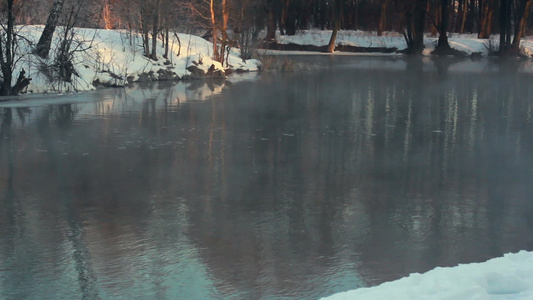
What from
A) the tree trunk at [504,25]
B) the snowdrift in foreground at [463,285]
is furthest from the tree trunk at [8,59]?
the tree trunk at [504,25]

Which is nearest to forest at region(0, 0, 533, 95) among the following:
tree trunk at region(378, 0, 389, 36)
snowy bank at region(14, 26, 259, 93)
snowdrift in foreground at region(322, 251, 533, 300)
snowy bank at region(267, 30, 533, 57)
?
tree trunk at region(378, 0, 389, 36)

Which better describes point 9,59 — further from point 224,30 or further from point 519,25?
point 519,25

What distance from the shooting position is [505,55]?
53.2 metres

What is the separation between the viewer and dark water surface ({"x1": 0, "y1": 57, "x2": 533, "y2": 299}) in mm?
6938

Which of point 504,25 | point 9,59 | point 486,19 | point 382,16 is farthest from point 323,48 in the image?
point 9,59

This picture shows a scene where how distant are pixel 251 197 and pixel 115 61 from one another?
69.2 ft

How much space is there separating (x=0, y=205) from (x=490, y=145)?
29.9ft

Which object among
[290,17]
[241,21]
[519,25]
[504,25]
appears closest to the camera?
[241,21]

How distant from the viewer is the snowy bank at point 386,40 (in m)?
56.8

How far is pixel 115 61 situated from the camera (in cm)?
2969

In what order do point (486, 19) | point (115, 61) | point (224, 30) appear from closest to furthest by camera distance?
point (115, 61) → point (224, 30) → point (486, 19)

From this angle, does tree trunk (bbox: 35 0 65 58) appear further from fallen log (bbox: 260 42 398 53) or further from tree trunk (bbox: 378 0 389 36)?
tree trunk (bbox: 378 0 389 36)

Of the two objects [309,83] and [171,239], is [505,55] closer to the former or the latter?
[309,83]

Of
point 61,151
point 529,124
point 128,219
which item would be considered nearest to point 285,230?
point 128,219
